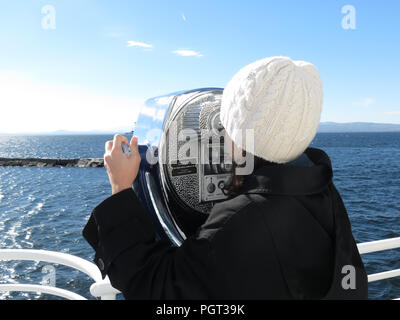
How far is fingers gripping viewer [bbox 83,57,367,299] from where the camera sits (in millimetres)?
833

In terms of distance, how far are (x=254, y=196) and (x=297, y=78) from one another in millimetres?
321

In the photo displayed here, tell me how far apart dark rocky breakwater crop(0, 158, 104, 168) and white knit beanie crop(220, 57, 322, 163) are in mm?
52856

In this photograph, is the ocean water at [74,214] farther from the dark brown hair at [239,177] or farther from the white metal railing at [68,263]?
the dark brown hair at [239,177]

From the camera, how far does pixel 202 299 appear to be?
852 millimetres

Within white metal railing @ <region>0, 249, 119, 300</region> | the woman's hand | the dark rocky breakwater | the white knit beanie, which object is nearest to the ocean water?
the dark rocky breakwater

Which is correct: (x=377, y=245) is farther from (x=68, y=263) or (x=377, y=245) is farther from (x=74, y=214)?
(x=74, y=214)

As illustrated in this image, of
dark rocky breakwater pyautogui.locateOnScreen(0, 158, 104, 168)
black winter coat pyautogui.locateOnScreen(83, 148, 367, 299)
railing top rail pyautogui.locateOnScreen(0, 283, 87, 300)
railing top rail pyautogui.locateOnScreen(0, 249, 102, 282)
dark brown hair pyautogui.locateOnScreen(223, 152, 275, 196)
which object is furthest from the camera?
dark rocky breakwater pyautogui.locateOnScreen(0, 158, 104, 168)

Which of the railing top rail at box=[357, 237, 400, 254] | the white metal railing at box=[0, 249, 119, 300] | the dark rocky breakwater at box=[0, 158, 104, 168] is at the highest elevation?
the white metal railing at box=[0, 249, 119, 300]

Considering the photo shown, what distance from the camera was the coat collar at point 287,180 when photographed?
87 centimetres

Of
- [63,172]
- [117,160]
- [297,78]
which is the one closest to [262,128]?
[297,78]

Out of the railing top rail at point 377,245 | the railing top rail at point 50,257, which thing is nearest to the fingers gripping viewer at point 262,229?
the railing top rail at point 50,257

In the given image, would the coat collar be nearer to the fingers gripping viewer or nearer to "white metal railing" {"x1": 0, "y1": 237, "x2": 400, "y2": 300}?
the fingers gripping viewer

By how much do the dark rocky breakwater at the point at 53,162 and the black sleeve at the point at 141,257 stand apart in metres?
52.7

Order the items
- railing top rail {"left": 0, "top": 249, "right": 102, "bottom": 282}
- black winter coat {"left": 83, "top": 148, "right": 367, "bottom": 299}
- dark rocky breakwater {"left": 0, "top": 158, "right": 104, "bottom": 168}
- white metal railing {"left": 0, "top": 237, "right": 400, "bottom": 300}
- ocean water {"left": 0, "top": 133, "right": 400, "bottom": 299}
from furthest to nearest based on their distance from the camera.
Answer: dark rocky breakwater {"left": 0, "top": 158, "right": 104, "bottom": 168}, ocean water {"left": 0, "top": 133, "right": 400, "bottom": 299}, railing top rail {"left": 0, "top": 249, "right": 102, "bottom": 282}, white metal railing {"left": 0, "top": 237, "right": 400, "bottom": 300}, black winter coat {"left": 83, "top": 148, "right": 367, "bottom": 299}
